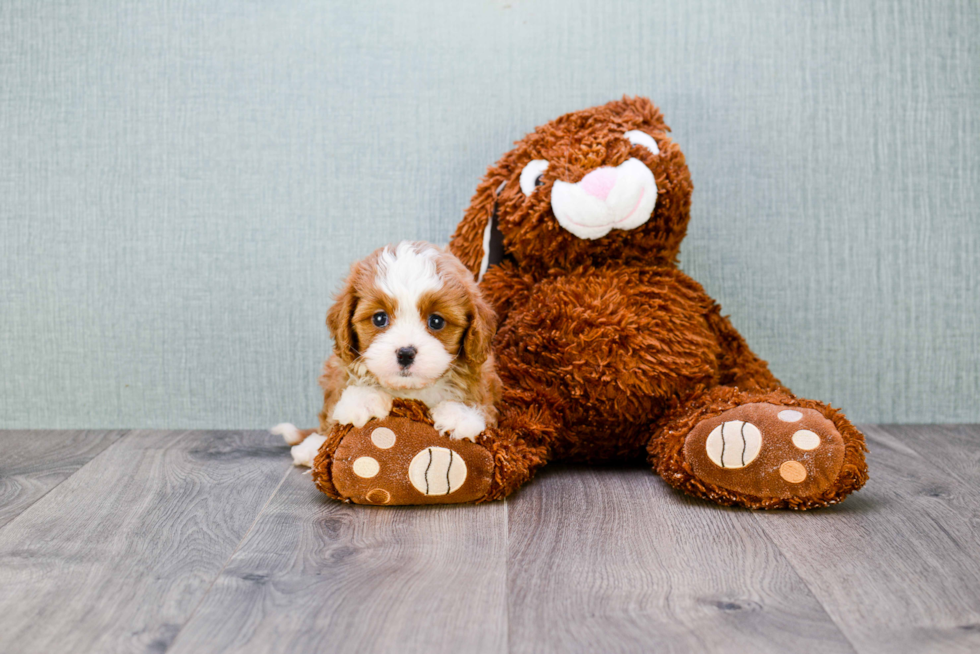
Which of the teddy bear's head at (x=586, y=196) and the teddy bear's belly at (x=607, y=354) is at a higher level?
the teddy bear's head at (x=586, y=196)

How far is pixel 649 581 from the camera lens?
3.09 feet

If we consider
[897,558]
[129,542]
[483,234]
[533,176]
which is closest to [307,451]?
[129,542]

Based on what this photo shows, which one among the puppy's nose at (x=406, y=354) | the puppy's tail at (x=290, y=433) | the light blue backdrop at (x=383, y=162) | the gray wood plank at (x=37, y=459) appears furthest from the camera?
the light blue backdrop at (x=383, y=162)

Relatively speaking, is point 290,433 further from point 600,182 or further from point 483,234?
point 600,182

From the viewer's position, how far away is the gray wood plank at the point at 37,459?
128 cm

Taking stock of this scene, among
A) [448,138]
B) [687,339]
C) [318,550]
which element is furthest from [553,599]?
[448,138]

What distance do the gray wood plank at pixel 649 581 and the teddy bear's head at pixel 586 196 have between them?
17.7 inches

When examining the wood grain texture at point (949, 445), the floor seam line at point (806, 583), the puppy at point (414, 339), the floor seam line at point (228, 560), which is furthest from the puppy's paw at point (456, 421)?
the wood grain texture at point (949, 445)

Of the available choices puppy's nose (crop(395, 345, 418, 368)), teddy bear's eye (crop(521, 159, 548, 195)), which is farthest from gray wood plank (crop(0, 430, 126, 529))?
teddy bear's eye (crop(521, 159, 548, 195))

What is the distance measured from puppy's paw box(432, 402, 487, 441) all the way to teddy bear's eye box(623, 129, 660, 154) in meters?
0.59

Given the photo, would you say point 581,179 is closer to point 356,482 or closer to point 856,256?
point 356,482

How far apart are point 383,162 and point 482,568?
1.03 meters

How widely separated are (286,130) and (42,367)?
774mm

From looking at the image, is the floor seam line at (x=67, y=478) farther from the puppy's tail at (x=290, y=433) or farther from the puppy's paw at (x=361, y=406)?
the puppy's paw at (x=361, y=406)
